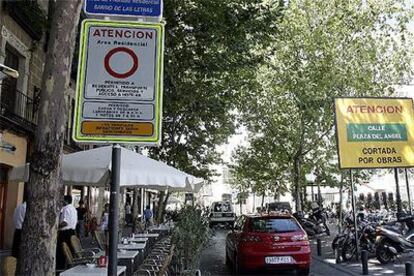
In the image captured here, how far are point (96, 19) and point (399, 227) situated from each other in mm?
13050

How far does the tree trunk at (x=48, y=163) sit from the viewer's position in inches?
116

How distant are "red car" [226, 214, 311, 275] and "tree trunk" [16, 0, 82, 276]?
8.44m

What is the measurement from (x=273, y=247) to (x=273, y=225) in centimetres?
59

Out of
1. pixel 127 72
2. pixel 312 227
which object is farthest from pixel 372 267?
pixel 127 72

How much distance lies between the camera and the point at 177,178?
884cm

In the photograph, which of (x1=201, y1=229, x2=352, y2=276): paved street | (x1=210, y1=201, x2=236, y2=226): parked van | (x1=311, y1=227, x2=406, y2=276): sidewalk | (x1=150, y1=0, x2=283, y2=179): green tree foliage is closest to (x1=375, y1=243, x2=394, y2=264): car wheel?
(x1=311, y1=227, x2=406, y2=276): sidewalk

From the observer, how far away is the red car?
10930mm

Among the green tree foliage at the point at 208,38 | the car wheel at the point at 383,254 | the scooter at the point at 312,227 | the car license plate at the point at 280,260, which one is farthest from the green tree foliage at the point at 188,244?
the scooter at the point at 312,227

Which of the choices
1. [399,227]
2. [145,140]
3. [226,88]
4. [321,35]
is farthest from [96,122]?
[321,35]

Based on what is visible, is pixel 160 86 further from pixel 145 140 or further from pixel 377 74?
pixel 377 74

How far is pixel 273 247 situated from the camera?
10938mm

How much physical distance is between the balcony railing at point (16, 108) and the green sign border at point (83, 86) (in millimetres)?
11205

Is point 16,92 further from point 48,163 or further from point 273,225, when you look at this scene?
point 48,163

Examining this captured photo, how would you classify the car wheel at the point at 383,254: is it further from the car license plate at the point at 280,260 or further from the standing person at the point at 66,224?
the standing person at the point at 66,224
